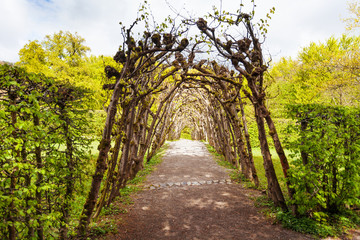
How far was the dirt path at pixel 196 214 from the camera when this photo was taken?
151 inches

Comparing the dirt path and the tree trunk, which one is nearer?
the dirt path

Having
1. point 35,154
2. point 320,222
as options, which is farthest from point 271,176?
point 35,154

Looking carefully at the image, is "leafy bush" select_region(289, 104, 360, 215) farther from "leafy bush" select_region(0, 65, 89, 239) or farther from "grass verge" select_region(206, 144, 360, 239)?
"leafy bush" select_region(0, 65, 89, 239)

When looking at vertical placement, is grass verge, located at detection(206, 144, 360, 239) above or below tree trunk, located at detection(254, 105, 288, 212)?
below

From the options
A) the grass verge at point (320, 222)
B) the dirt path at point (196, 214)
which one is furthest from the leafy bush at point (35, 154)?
the grass verge at point (320, 222)

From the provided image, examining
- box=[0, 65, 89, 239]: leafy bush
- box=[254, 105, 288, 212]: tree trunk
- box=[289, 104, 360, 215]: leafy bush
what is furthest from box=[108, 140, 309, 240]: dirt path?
box=[0, 65, 89, 239]: leafy bush

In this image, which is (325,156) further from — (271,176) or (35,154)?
(35,154)

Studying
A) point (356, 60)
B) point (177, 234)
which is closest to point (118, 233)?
point (177, 234)

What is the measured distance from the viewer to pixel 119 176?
19.6 ft

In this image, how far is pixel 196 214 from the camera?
15.8ft

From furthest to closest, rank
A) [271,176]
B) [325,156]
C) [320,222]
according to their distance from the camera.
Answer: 1. [271,176]
2. [320,222]
3. [325,156]

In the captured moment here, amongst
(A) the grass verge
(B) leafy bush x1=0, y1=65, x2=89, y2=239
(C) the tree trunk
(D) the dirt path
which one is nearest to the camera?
(B) leafy bush x1=0, y1=65, x2=89, y2=239

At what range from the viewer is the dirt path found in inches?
151

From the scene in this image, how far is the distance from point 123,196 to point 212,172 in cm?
470
